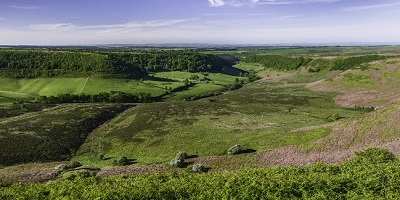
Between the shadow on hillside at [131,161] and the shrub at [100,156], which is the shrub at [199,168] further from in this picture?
the shrub at [100,156]

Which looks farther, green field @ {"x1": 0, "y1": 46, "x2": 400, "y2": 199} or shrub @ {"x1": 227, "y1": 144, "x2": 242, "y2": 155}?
shrub @ {"x1": 227, "y1": 144, "x2": 242, "y2": 155}

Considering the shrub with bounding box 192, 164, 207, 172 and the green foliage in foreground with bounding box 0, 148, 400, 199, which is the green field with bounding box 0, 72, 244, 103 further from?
the green foliage in foreground with bounding box 0, 148, 400, 199

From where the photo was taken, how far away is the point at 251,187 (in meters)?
25.2

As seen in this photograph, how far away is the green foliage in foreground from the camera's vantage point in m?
24.1

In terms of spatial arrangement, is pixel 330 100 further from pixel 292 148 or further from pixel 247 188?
pixel 247 188

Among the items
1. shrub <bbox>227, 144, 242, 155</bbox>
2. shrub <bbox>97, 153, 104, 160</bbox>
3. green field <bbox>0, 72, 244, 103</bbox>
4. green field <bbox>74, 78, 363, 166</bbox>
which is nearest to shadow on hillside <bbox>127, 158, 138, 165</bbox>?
green field <bbox>74, 78, 363, 166</bbox>

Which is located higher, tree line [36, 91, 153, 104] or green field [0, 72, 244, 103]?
green field [0, 72, 244, 103]

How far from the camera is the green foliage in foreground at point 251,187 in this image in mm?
24078

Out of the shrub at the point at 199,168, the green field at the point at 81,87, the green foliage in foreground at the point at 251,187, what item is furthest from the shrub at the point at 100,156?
the green field at the point at 81,87

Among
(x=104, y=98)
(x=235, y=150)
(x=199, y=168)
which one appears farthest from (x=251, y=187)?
(x=104, y=98)

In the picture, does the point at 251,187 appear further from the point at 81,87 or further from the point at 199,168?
the point at 81,87

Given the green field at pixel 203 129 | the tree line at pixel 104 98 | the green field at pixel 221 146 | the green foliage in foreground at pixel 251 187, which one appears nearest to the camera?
the green foliage in foreground at pixel 251 187

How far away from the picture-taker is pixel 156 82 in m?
172

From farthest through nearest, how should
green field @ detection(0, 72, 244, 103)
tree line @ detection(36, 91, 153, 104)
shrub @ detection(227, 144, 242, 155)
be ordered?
1. green field @ detection(0, 72, 244, 103)
2. tree line @ detection(36, 91, 153, 104)
3. shrub @ detection(227, 144, 242, 155)
